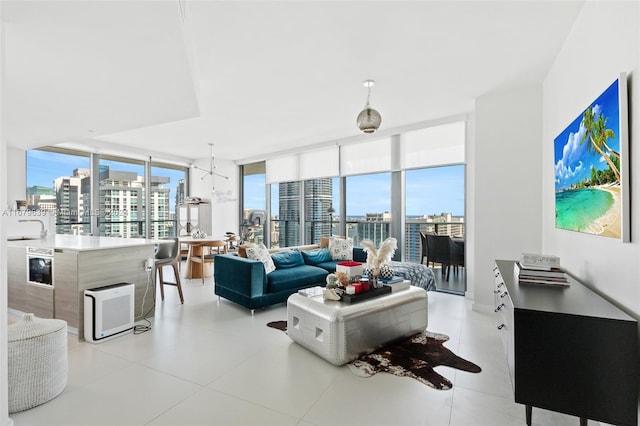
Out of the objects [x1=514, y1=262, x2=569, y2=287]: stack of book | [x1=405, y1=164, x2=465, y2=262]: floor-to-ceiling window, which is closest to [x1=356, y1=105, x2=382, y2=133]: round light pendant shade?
[x1=514, y1=262, x2=569, y2=287]: stack of book

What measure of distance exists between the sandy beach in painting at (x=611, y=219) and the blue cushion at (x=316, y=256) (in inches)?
154

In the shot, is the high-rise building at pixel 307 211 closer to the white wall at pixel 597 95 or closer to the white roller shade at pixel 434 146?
the white roller shade at pixel 434 146

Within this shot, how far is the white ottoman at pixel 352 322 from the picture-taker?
263cm

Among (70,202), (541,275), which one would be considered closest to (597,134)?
(541,275)

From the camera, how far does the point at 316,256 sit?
538 cm

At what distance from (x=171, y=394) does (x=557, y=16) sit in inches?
163

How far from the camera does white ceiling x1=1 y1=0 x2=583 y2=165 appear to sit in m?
2.03

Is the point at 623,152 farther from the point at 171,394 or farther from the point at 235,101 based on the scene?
the point at 235,101

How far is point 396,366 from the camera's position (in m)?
2.63

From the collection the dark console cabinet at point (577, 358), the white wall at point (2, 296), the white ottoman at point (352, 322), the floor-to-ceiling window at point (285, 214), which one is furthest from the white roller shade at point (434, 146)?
the white wall at point (2, 296)

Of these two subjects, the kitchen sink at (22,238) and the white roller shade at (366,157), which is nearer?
the kitchen sink at (22,238)

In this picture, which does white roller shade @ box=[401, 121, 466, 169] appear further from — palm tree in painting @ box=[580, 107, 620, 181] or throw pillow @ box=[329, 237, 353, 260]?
palm tree in painting @ box=[580, 107, 620, 181]

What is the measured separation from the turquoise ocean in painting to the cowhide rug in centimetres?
141

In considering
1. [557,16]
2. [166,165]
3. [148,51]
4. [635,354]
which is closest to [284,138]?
[166,165]
